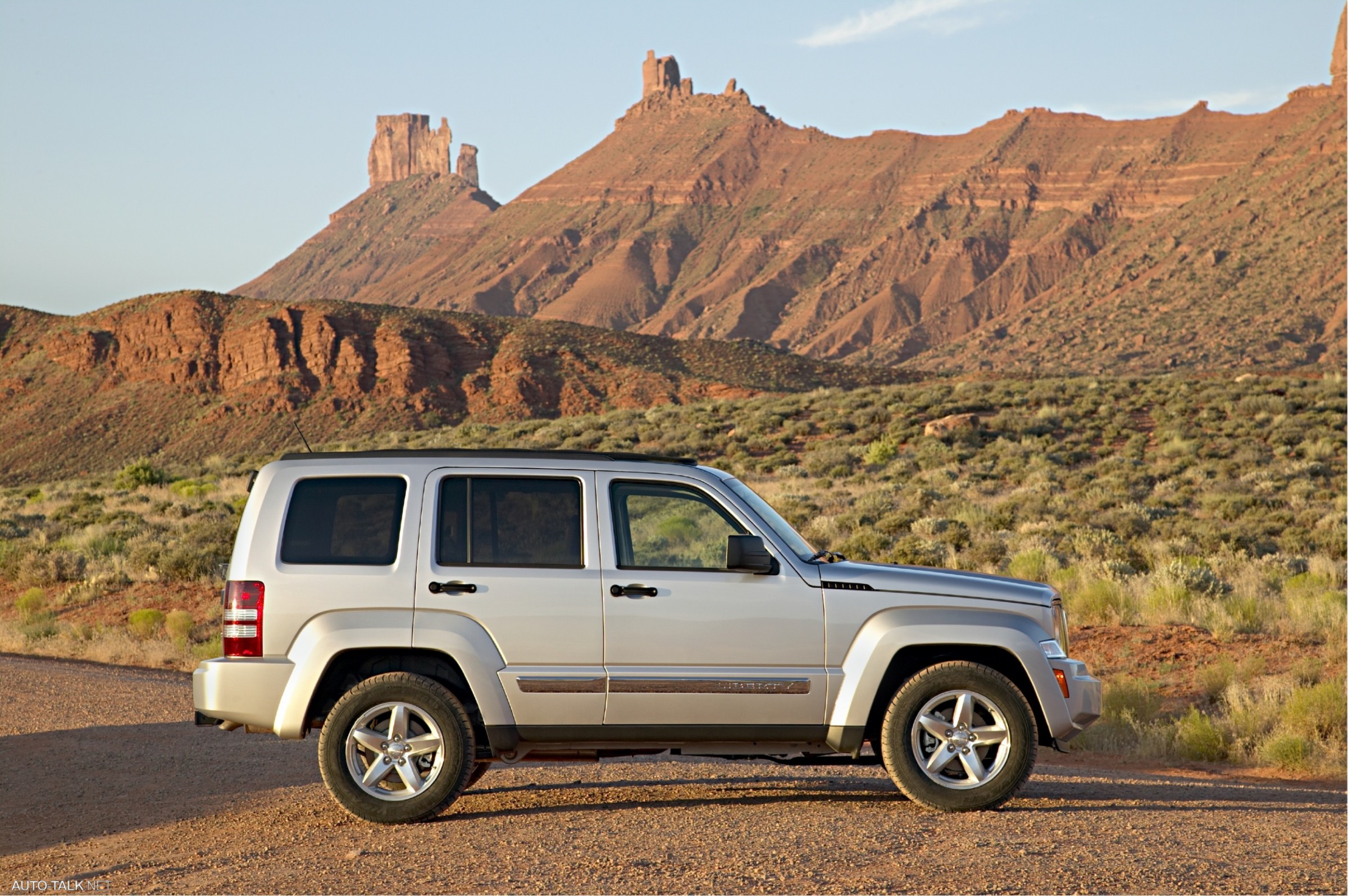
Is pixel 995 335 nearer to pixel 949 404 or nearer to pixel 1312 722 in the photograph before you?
pixel 949 404

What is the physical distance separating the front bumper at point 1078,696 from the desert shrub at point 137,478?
120ft

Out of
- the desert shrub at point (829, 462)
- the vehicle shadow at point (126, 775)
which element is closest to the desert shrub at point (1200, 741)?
the vehicle shadow at point (126, 775)

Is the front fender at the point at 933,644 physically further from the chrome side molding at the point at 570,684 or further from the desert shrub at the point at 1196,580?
the desert shrub at the point at 1196,580

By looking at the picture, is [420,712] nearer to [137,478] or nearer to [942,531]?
[942,531]

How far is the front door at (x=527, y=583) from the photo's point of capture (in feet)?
21.0

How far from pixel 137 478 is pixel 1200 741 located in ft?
120

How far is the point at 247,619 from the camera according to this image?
6.41m

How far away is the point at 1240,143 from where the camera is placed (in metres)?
124

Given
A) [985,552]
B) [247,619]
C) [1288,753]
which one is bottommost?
[1288,753]

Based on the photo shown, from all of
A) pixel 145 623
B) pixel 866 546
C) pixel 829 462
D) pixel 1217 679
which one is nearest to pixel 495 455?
pixel 1217 679

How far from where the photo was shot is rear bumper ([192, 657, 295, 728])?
20.9 ft

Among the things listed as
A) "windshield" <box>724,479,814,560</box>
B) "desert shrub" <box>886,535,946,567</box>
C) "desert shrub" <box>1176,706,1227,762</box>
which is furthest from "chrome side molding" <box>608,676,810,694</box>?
"desert shrub" <box>886,535,946,567</box>

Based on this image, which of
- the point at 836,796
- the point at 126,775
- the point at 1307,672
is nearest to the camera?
the point at 836,796

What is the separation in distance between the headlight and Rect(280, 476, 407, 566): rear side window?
3.58m
